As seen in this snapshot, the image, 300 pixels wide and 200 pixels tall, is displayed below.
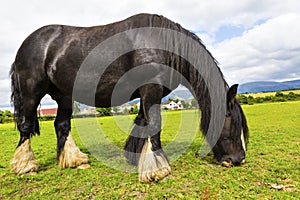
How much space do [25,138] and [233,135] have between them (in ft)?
13.4

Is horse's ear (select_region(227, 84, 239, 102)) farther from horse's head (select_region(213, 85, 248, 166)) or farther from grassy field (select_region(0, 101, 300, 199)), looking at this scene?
grassy field (select_region(0, 101, 300, 199))

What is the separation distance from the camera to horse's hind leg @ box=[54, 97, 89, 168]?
4.82 metres

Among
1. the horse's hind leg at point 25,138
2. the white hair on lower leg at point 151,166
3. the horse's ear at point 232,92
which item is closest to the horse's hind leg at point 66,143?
the horse's hind leg at point 25,138

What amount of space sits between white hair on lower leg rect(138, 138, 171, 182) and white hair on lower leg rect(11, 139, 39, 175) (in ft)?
7.62

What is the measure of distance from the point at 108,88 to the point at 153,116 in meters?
0.99

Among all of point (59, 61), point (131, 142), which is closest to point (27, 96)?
point (59, 61)

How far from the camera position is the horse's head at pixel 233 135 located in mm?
3992

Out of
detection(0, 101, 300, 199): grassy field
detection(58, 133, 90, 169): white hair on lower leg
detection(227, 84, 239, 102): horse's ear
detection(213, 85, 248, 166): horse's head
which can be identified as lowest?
detection(0, 101, 300, 199): grassy field

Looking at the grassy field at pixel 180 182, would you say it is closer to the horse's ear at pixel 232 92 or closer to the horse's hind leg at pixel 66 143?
the horse's hind leg at pixel 66 143

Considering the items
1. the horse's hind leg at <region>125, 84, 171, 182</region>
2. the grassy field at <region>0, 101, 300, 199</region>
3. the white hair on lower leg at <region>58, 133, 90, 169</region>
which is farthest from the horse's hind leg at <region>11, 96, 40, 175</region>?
the horse's hind leg at <region>125, 84, 171, 182</region>

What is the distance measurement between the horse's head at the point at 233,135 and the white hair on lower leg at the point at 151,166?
1099 millimetres

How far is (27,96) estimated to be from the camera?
15.1 ft

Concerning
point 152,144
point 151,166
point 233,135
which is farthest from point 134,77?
point 233,135

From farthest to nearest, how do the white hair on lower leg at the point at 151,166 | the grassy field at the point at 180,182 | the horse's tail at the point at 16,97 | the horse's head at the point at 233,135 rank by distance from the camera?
the horse's tail at the point at 16,97, the horse's head at the point at 233,135, the white hair on lower leg at the point at 151,166, the grassy field at the point at 180,182
